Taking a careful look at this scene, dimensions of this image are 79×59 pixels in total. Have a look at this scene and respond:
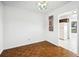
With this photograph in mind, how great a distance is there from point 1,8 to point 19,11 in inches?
10.8

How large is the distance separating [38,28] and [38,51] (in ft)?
1.31

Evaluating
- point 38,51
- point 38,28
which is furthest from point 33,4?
point 38,51

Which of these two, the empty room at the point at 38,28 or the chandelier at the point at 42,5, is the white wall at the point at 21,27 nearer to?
the empty room at the point at 38,28

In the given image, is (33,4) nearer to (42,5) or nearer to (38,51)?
(42,5)

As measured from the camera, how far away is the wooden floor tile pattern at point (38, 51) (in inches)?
71.4

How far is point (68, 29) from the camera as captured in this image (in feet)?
6.04

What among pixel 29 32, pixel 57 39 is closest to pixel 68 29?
pixel 57 39

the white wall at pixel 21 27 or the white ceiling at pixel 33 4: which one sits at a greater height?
the white ceiling at pixel 33 4

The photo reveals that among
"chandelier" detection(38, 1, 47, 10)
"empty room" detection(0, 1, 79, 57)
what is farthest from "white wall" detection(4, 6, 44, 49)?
"chandelier" detection(38, 1, 47, 10)

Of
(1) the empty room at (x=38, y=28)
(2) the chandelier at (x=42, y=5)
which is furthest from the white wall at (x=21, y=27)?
(2) the chandelier at (x=42, y=5)

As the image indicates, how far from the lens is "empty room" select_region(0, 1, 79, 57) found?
1.75 meters

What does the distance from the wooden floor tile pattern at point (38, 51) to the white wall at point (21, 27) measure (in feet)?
0.28

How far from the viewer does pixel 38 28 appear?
6.11 feet

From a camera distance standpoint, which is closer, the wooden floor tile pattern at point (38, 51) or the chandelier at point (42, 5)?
the chandelier at point (42, 5)
